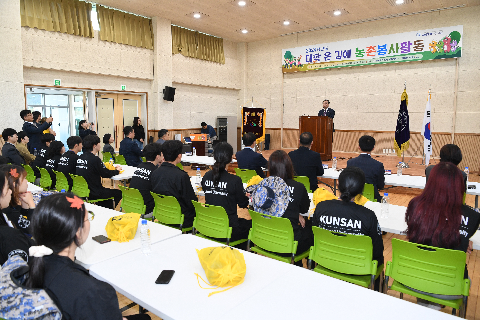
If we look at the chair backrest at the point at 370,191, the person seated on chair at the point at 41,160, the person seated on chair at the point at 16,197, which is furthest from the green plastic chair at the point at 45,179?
the chair backrest at the point at 370,191

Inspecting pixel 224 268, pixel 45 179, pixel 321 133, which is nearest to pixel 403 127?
pixel 321 133

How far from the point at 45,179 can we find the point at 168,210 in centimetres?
315

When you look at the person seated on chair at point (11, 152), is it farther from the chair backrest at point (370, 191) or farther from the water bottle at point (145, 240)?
the chair backrest at point (370, 191)

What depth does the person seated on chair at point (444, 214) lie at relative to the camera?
2.22 meters

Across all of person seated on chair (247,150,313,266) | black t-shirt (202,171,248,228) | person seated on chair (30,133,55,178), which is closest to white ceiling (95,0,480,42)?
person seated on chair (30,133,55,178)

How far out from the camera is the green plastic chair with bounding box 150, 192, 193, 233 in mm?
3434

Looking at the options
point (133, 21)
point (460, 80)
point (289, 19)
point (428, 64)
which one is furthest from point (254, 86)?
point (460, 80)

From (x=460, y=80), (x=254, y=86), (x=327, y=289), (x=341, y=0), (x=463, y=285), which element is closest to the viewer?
(x=327, y=289)

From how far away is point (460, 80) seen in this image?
989cm

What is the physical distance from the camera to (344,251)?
2385mm

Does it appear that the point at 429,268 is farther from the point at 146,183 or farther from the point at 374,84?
the point at 374,84

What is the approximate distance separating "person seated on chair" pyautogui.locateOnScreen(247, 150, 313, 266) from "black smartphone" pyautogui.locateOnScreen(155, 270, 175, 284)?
1.18 m

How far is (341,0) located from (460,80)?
14.3 ft

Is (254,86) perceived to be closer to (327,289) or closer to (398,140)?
(398,140)
